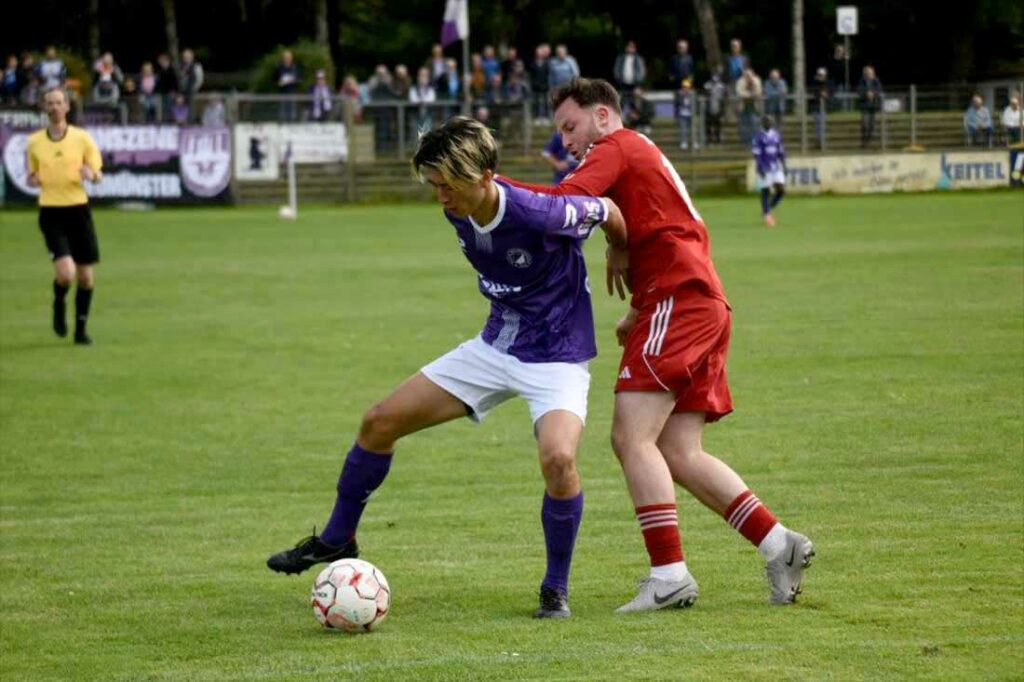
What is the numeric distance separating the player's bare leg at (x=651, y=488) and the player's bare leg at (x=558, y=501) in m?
0.19

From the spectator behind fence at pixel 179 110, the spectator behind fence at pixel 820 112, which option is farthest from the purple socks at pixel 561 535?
the spectator behind fence at pixel 820 112

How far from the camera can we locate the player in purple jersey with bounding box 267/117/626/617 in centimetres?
575

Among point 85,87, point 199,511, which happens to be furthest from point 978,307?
point 85,87

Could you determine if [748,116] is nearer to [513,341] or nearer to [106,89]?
[106,89]

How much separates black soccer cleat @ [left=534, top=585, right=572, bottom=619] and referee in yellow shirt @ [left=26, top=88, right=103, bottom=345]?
9709mm

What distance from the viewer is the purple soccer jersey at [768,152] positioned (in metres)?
27.4

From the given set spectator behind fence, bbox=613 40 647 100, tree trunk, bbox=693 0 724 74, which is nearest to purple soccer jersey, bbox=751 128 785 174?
spectator behind fence, bbox=613 40 647 100

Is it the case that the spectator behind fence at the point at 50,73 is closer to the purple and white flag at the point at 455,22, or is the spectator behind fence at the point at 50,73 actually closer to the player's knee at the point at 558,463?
the purple and white flag at the point at 455,22

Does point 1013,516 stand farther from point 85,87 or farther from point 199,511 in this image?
point 85,87

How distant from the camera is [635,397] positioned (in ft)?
19.6

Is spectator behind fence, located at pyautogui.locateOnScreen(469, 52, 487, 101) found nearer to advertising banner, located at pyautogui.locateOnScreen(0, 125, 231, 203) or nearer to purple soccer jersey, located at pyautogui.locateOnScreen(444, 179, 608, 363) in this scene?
advertising banner, located at pyautogui.locateOnScreen(0, 125, 231, 203)

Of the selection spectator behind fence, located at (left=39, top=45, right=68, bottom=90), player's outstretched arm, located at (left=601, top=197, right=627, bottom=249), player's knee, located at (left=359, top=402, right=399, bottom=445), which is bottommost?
player's knee, located at (left=359, top=402, right=399, bottom=445)

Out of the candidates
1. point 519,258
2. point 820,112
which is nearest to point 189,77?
point 820,112

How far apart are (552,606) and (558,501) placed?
1.24 feet
